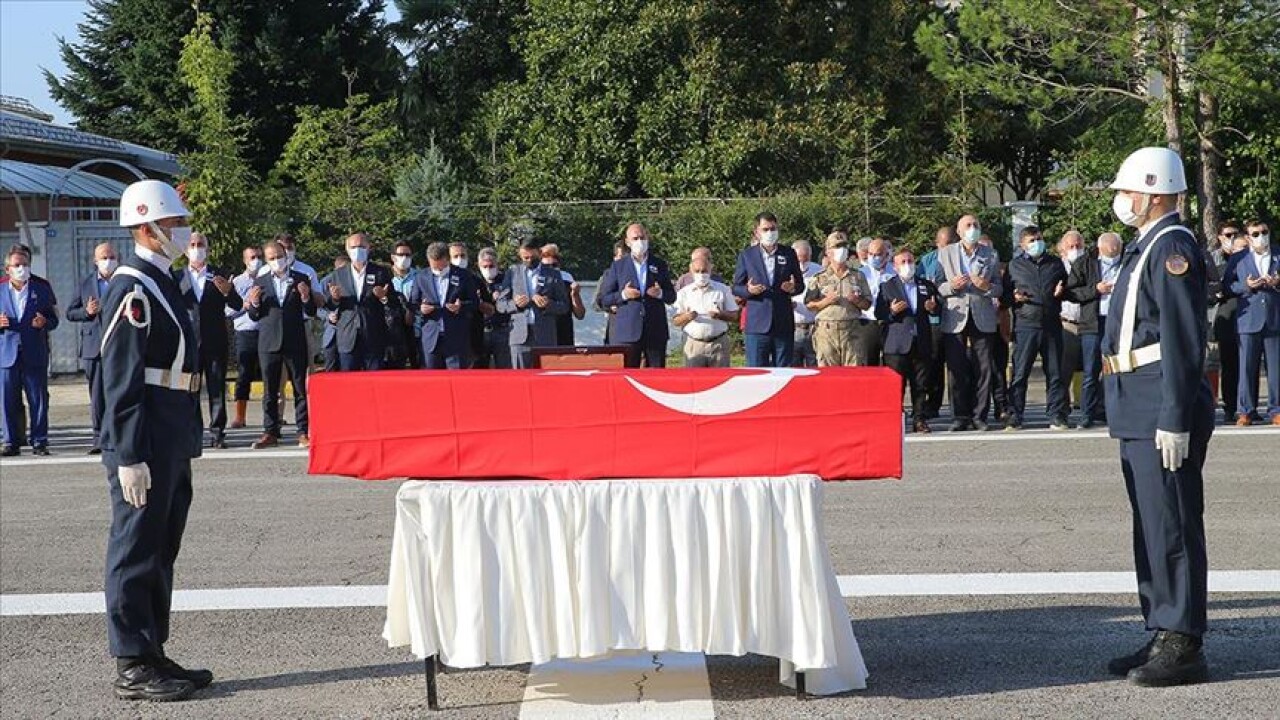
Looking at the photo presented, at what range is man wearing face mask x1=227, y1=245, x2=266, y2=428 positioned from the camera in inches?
685

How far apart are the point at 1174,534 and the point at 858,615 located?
6.30ft

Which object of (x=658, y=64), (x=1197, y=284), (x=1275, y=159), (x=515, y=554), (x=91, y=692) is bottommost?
(x=91, y=692)

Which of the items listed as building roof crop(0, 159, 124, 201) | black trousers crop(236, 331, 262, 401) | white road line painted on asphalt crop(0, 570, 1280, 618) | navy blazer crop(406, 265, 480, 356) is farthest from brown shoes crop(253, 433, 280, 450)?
building roof crop(0, 159, 124, 201)

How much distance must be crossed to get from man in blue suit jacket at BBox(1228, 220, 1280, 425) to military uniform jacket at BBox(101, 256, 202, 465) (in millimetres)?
12279

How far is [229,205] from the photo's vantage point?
2539 centimetres

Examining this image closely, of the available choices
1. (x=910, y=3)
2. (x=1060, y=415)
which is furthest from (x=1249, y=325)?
(x=910, y=3)

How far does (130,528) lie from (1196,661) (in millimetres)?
4558

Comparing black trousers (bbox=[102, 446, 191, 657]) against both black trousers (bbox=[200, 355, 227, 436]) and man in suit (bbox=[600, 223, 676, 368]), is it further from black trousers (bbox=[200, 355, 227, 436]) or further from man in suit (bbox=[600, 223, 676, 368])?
man in suit (bbox=[600, 223, 676, 368])

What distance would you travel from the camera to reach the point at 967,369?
1714cm

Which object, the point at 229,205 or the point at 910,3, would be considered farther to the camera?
the point at 910,3

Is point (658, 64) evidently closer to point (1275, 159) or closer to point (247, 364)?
point (1275, 159)

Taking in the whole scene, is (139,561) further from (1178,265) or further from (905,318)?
(905,318)

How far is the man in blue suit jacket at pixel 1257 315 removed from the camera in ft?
55.1

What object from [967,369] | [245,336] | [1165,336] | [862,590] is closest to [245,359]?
[245,336]
